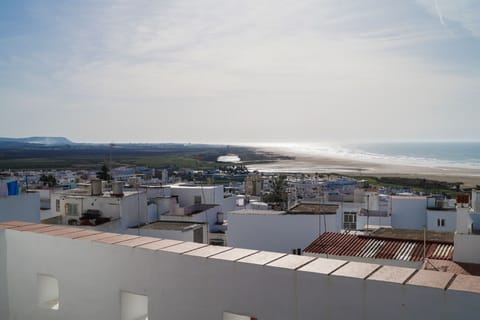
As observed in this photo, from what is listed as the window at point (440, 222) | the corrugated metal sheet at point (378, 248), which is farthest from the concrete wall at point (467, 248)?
the window at point (440, 222)

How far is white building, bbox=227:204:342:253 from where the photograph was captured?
54.0 ft

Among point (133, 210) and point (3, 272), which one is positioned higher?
point (3, 272)

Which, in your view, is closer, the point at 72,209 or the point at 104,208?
the point at 104,208

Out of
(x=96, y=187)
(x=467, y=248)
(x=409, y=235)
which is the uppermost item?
(x=96, y=187)

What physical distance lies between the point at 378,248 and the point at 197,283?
7.68 m

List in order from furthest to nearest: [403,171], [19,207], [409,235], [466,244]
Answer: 1. [403,171]
2. [409,235]
3. [19,207]
4. [466,244]

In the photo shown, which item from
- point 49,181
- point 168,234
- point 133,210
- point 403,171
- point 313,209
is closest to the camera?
point 168,234

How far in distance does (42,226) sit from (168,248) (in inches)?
66.5

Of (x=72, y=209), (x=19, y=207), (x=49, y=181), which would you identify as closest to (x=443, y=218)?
(x=72, y=209)

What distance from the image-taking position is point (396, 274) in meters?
3.20

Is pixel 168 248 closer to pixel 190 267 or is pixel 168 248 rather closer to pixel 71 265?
pixel 190 267

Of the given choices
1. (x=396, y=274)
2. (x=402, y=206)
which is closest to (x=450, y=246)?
(x=396, y=274)

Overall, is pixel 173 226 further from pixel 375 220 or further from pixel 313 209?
pixel 375 220

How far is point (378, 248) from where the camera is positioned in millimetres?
10680
